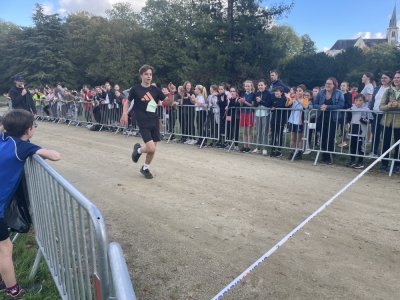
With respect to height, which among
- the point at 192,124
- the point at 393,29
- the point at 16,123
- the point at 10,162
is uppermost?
the point at 393,29

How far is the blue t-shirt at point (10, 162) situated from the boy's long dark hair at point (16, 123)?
0.08 metres

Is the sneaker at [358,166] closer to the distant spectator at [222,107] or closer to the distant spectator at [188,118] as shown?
the distant spectator at [222,107]

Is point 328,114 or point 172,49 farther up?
point 172,49

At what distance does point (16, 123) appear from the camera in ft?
10.9

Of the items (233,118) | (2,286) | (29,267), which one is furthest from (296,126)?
(2,286)

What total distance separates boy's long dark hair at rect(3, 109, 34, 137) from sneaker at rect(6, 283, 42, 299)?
4.77 ft

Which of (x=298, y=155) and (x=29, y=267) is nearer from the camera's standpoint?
(x=29, y=267)

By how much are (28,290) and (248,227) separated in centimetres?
259

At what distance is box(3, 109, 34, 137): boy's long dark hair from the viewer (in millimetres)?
3320

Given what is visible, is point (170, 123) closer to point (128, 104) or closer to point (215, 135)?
point (215, 135)

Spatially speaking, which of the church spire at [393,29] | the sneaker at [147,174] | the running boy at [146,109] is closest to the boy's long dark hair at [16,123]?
the running boy at [146,109]

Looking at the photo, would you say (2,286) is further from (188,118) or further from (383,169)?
(188,118)

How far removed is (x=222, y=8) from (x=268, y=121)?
59.9 feet

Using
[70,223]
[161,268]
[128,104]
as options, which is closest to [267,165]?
[128,104]
